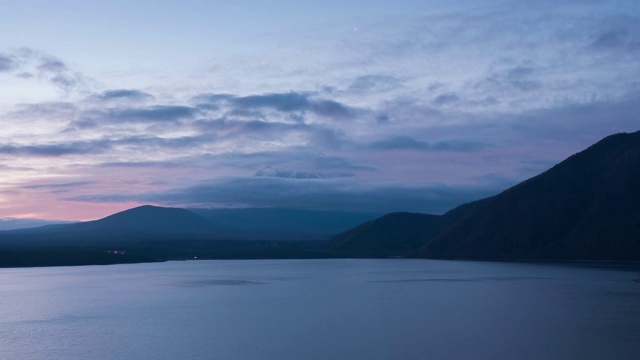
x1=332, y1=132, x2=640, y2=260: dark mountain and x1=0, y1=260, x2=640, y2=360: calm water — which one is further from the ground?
x1=332, y1=132, x2=640, y2=260: dark mountain

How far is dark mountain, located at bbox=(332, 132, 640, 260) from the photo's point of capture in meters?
101

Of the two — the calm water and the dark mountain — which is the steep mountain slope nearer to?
the dark mountain

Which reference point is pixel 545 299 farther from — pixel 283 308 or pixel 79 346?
pixel 79 346

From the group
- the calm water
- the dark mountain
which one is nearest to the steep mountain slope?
the dark mountain

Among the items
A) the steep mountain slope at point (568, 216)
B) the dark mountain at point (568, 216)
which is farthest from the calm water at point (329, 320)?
the steep mountain slope at point (568, 216)

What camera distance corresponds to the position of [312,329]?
115ft

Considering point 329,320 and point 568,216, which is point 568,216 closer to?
point 568,216

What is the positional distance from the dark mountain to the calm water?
3822 centimetres

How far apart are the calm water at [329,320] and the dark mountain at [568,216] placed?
38225 mm

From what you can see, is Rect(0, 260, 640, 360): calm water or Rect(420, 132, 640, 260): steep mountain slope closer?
Rect(0, 260, 640, 360): calm water

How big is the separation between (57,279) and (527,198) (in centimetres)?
7125

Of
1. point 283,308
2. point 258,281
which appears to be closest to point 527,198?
point 258,281

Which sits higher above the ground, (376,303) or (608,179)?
(608,179)

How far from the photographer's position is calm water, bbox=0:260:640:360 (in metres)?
29.4
